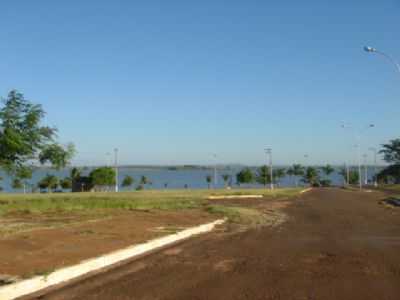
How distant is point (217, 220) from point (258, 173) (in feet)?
327

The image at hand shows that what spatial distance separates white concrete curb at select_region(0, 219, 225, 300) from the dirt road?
1.33ft

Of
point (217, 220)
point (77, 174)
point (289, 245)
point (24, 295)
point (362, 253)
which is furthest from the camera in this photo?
point (77, 174)

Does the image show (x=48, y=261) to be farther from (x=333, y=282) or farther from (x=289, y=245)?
(x=289, y=245)

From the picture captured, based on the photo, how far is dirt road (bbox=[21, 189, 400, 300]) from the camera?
8.29 m

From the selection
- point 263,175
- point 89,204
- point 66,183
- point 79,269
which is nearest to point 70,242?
point 79,269

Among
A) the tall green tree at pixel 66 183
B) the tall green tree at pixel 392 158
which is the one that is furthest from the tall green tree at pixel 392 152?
the tall green tree at pixel 66 183

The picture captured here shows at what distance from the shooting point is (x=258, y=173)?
12000cm

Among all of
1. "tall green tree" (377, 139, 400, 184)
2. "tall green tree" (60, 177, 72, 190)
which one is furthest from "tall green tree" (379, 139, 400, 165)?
"tall green tree" (60, 177, 72, 190)

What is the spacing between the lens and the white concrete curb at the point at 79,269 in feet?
26.7

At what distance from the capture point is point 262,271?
400 inches

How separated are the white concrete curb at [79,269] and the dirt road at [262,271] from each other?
1.33 feet

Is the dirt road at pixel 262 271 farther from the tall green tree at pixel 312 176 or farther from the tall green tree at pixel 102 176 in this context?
the tall green tree at pixel 312 176

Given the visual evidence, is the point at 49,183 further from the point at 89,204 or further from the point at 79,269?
the point at 79,269

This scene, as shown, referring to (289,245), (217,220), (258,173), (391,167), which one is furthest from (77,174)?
(289,245)
